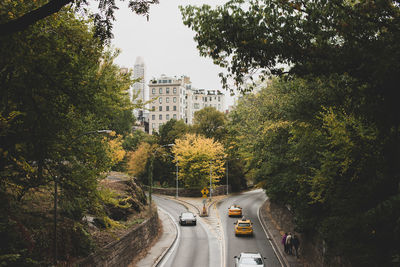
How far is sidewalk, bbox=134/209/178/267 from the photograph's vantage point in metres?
20.1

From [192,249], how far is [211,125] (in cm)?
4119

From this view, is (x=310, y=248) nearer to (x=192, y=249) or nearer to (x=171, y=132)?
(x=192, y=249)

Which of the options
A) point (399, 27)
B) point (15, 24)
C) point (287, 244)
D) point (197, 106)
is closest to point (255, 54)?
point (399, 27)

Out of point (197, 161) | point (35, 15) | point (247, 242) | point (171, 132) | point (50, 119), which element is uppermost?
point (171, 132)

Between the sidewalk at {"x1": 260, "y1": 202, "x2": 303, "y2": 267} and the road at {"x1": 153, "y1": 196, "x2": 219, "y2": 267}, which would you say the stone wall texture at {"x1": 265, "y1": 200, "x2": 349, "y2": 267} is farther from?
the road at {"x1": 153, "y1": 196, "x2": 219, "y2": 267}

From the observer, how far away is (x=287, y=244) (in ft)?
71.8

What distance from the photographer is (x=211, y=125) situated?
63.8 meters

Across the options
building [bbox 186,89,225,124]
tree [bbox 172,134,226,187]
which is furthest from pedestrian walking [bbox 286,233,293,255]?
building [bbox 186,89,225,124]

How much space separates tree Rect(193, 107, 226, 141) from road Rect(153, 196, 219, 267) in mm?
28275

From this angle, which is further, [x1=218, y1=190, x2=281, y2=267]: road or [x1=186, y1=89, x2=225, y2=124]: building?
[x1=186, y1=89, x2=225, y2=124]: building

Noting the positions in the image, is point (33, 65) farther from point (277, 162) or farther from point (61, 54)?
point (277, 162)

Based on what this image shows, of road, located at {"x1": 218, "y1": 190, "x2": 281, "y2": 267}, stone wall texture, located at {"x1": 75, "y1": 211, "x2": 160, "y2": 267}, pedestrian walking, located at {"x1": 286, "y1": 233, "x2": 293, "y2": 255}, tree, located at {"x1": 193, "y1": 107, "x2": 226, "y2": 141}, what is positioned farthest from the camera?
tree, located at {"x1": 193, "y1": 107, "x2": 226, "y2": 141}

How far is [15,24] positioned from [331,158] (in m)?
10.5

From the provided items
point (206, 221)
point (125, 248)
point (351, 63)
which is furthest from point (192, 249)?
point (351, 63)
